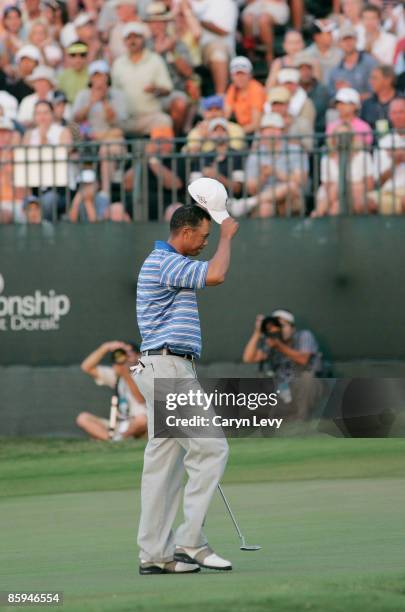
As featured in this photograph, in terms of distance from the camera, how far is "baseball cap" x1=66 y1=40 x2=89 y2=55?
1678 cm

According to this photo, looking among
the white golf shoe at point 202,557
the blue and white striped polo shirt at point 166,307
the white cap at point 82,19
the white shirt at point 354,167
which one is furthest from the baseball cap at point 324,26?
the white golf shoe at point 202,557

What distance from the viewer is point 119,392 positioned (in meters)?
14.3

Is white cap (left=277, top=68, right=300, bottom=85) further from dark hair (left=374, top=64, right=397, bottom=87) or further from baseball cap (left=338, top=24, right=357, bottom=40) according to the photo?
dark hair (left=374, top=64, right=397, bottom=87)

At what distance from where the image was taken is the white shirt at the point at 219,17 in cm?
1680

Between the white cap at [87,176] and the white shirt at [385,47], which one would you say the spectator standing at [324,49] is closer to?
the white shirt at [385,47]

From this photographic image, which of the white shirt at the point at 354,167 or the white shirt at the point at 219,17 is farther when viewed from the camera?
→ the white shirt at the point at 219,17

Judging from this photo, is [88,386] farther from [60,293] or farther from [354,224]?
[354,224]

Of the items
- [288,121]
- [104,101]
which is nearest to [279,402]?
[288,121]

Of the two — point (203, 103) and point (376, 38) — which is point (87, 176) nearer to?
point (203, 103)

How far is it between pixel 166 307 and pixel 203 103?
953cm

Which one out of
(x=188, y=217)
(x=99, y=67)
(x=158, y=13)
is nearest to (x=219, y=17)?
(x=158, y=13)

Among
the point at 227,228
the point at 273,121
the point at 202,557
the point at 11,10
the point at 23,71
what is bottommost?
the point at 202,557

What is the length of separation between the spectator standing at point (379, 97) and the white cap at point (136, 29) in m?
2.61

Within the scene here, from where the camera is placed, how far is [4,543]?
25.8ft
